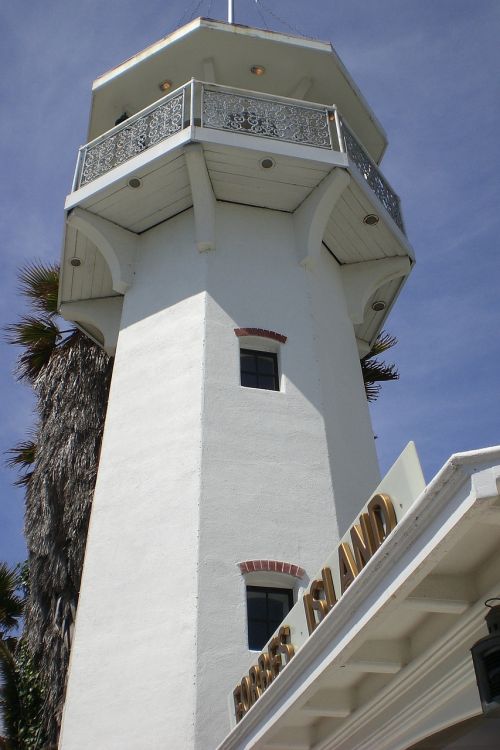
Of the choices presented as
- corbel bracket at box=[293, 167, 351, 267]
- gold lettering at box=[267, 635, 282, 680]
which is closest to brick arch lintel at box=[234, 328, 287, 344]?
corbel bracket at box=[293, 167, 351, 267]

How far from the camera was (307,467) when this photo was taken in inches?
A: 497

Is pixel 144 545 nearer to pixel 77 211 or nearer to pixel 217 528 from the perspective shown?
pixel 217 528

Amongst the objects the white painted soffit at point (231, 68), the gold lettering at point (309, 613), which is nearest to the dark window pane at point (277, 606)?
the gold lettering at point (309, 613)

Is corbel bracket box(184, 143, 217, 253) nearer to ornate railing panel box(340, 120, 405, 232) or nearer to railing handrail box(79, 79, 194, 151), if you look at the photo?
railing handrail box(79, 79, 194, 151)

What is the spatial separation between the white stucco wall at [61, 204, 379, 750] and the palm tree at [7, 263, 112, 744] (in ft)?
9.34

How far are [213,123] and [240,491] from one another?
7.27 meters

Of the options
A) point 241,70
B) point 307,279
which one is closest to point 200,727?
point 307,279

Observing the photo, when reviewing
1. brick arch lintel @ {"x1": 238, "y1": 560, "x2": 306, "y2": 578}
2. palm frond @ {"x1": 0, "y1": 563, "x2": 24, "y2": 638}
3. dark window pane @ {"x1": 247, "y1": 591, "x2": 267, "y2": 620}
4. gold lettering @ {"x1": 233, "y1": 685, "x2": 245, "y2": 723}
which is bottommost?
gold lettering @ {"x1": 233, "y1": 685, "x2": 245, "y2": 723}

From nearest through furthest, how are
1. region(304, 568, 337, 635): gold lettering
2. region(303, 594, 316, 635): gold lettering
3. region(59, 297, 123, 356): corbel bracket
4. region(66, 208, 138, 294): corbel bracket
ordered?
region(304, 568, 337, 635): gold lettering
region(303, 594, 316, 635): gold lettering
region(66, 208, 138, 294): corbel bracket
region(59, 297, 123, 356): corbel bracket

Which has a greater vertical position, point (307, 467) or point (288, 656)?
point (307, 467)

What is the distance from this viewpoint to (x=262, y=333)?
1412cm

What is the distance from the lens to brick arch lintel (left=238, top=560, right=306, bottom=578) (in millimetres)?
11203

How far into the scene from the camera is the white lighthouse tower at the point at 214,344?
10742mm

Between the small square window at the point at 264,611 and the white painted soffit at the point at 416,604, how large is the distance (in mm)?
3906
